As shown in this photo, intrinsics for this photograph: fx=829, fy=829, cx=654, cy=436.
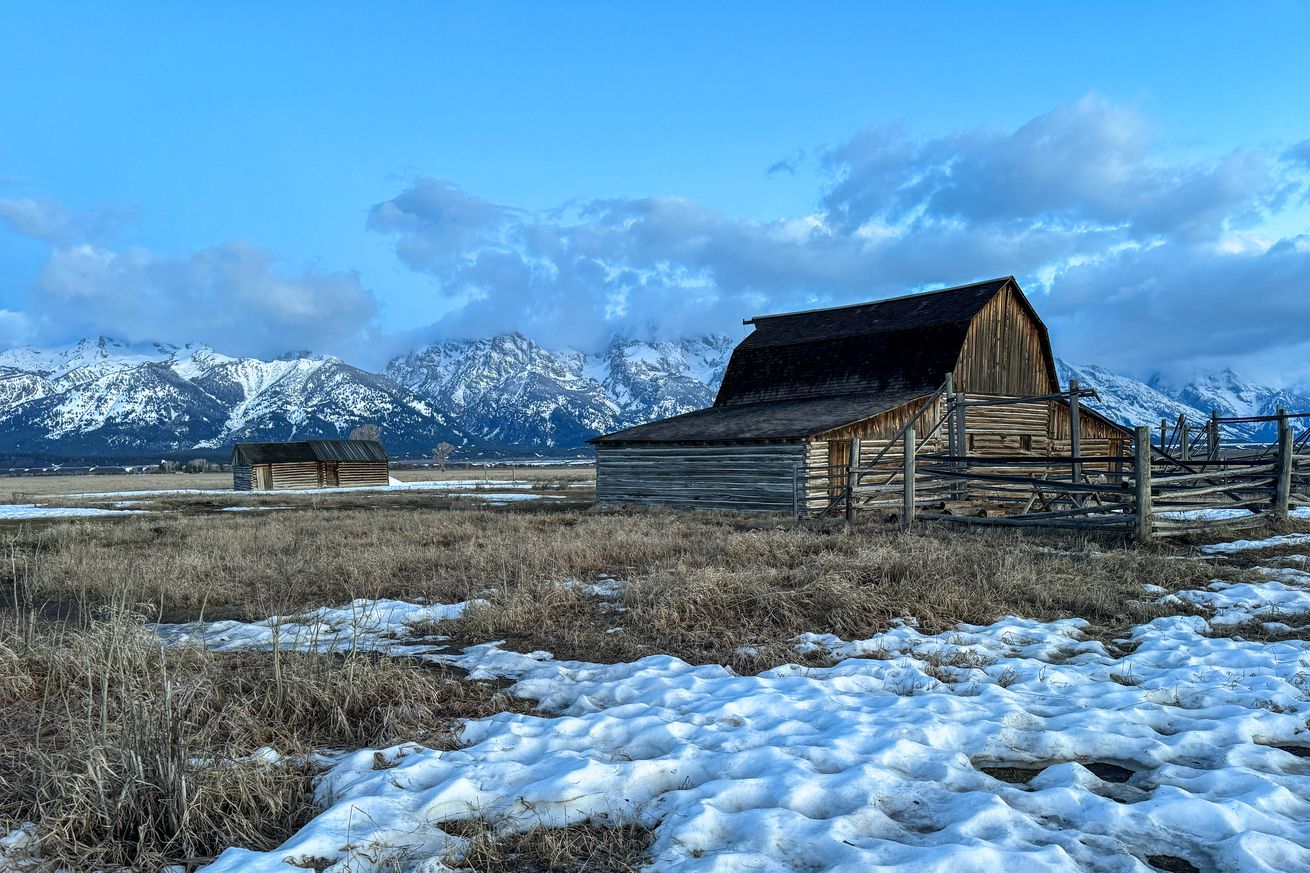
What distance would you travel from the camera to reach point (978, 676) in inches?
236

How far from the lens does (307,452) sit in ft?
180

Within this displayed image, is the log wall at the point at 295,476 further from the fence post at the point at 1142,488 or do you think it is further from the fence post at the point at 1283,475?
the fence post at the point at 1283,475

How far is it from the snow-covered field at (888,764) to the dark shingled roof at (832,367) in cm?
1620

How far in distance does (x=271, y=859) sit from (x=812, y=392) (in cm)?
2683

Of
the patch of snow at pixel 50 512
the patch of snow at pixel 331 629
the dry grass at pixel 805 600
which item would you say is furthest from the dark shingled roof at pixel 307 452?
the dry grass at pixel 805 600

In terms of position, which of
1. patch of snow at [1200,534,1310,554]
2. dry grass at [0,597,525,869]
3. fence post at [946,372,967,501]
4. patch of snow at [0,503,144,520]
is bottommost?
patch of snow at [0,503,144,520]

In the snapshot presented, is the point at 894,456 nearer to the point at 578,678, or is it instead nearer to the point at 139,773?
the point at 578,678

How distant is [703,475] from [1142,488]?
1437 centimetres

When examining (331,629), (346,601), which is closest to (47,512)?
(346,601)

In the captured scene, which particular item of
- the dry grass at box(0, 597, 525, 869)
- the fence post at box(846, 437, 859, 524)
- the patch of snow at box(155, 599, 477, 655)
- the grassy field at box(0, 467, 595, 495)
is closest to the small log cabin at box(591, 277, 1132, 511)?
the fence post at box(846, 437, 859, 524)

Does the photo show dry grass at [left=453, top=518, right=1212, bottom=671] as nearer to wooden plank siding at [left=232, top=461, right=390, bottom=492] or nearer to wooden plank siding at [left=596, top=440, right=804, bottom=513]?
wooden plank siding at [left=596, top=440, right=804, bottom=513]

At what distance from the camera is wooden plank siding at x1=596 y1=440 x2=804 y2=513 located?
2336 centimetres

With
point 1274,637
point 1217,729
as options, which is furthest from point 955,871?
point 1274,637

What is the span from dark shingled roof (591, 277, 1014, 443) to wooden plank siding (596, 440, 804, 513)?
1.84 ft
